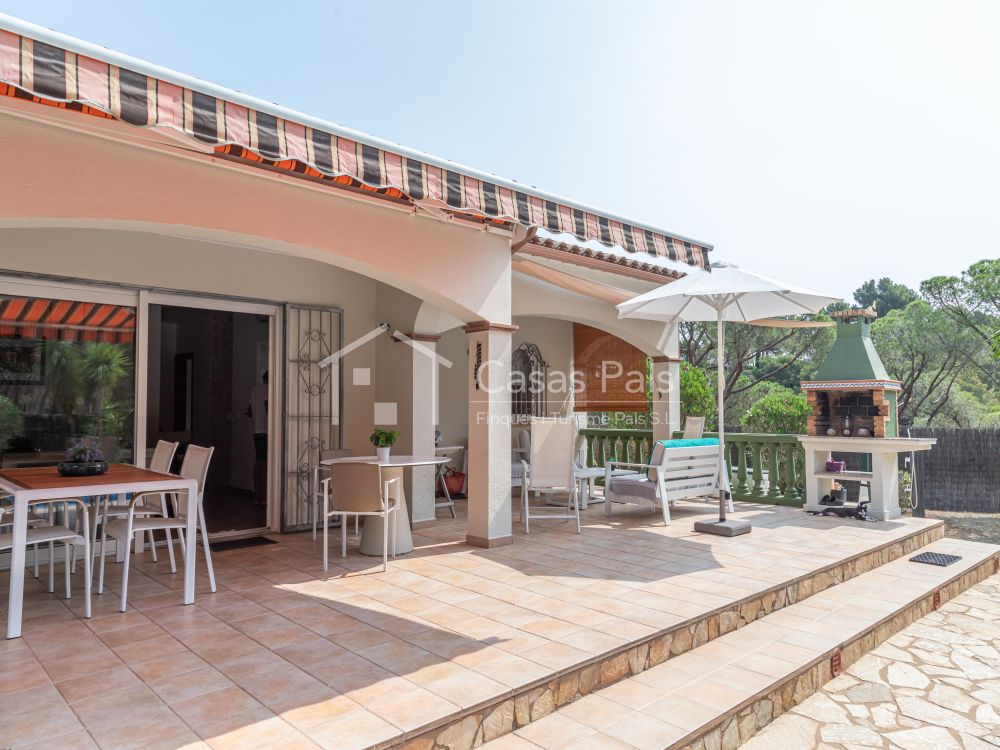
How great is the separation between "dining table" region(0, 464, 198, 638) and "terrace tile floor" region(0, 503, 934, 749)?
220 millimetres

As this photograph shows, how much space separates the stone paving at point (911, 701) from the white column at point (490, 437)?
2.99 metres

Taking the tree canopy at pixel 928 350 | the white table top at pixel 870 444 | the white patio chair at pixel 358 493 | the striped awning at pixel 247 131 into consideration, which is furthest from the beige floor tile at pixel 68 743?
the tree canopy at pixel 928 350

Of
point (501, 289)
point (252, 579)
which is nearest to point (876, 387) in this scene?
point (501, 289)

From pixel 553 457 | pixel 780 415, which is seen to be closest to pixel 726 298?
pixel 553 457

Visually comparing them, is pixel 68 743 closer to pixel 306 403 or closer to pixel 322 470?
pixel 322 470

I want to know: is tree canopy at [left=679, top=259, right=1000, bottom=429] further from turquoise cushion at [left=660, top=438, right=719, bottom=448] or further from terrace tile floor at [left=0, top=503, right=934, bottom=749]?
terrace tile floor at [left=0, top=503, right=934, bottom=749]

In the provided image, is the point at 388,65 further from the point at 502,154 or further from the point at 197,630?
the point at 197,630

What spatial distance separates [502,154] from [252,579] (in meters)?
9.89

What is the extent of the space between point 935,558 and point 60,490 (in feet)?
25.0

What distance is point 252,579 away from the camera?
477cm

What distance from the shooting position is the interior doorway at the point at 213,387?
9.62 m

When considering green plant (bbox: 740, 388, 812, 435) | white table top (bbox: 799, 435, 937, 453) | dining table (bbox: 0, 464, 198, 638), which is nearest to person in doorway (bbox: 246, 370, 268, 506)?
dining table (bbox: 0, 464, 198, 638)

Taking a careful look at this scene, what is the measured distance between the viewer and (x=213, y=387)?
10227 millimetres

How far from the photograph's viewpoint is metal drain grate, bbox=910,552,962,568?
20.0ft
